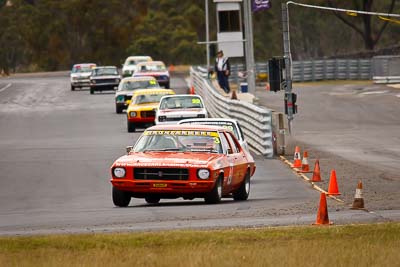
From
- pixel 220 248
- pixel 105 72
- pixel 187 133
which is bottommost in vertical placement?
pixel 105 72

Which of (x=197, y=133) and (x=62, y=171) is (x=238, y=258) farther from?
(x=62, y=171)

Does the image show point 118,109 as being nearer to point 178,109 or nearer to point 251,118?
point 178,109

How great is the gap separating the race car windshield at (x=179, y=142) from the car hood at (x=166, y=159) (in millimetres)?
232

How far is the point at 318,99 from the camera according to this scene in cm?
5512

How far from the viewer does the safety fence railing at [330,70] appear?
72.1m

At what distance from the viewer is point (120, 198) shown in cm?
1845

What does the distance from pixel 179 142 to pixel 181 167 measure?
3.31ft

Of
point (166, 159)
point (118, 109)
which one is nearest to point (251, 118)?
point (166, 159)

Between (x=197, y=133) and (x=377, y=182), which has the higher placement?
(x=197, y=133)

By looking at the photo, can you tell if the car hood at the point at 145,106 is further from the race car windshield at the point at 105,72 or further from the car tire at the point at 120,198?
the race car windshield at the point at 105,72

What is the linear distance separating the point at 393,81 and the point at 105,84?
51.1 feet

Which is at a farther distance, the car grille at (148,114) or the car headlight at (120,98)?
the car headlight at (120,98)

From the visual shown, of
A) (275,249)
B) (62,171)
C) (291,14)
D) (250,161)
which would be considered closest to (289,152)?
(62,171)

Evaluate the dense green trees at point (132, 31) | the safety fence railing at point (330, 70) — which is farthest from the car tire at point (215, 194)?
the dense green trees at point (132, 31)
